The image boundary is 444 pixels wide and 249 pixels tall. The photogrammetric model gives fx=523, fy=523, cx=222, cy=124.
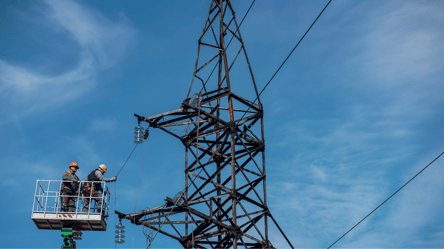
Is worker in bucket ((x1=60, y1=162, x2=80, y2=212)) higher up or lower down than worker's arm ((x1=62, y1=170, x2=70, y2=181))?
lower down

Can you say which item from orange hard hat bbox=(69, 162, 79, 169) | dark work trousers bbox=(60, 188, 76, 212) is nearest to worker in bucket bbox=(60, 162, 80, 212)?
dark work trousers bbox=(60, 188, 76, 212)

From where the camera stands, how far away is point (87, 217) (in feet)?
73.0

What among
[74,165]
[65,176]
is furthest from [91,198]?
[74,165]

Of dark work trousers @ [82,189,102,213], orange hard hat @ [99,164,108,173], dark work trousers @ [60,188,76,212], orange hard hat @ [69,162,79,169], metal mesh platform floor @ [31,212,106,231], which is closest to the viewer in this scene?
metal mesh platform floor @ [31,212,106,231]

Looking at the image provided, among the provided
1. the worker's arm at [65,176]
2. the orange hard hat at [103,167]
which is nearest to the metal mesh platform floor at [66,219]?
the worker's arm at [65,176]

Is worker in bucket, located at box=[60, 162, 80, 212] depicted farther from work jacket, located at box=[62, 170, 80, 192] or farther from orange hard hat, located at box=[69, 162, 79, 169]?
orange hard hat, located at box=[69, 162, 79, 169]

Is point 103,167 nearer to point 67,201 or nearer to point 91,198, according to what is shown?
point 91,198

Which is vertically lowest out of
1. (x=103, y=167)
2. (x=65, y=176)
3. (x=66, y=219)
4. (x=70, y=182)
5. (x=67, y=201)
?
(x=66, y=219)

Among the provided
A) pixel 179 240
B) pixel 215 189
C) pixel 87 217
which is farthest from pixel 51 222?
pixel 215 189

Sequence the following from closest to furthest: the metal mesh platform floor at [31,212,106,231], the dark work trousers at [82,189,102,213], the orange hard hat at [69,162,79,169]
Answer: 1. the metal mesh platform floor at [31,212,106,231]
2. the dark work trousers at [82,189,102,213]
3. the orange hard hat at [69,162,79,169]

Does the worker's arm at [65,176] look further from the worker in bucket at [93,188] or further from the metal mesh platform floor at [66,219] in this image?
the metal mesh platform floor at [66,219]

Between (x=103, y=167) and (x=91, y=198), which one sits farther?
(x=103, y=167)

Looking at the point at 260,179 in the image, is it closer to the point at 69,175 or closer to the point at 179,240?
the point at 179,240

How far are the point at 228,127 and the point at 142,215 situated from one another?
5.78 meters
